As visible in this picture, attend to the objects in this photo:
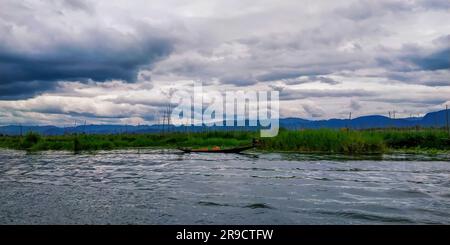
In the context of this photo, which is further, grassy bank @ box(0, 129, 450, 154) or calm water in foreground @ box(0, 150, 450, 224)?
grassy bank @ box(0, 129, 450, 154)

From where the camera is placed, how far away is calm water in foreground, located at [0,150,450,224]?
10633 mm

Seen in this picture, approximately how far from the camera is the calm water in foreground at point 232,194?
10.6 m

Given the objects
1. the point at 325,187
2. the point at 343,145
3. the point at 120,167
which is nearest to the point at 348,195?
the point at 325,187

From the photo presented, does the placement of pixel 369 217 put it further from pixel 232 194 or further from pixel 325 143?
pixel 325 143

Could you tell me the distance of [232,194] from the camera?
13.7 metres

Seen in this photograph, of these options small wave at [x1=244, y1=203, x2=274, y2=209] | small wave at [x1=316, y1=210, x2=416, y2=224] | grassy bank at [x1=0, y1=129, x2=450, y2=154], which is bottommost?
small wave at [x1=316, y1=210, x2=416, y2=224]

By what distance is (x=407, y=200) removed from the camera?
12.4 meters

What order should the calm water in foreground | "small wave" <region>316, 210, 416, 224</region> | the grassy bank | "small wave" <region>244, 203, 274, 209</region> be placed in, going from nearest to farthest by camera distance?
"small wave" <region>316, 210, 416, 224</region>
the calm water in foreground
"small wave" <region>244, 203, 274, 209</region>
the grassy bank

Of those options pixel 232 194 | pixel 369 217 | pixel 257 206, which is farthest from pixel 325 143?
pixel 369 217

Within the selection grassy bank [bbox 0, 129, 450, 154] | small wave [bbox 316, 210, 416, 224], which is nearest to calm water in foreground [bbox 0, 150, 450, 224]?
small wave [bbox 316, 210, 416, 224]

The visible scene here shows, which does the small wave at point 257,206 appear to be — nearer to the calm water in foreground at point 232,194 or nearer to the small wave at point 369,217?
the calm water in foreground at point 232,194

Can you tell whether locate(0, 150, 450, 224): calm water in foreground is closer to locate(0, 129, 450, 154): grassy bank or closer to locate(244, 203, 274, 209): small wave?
locate(244, 203, 274, 209): small wave
